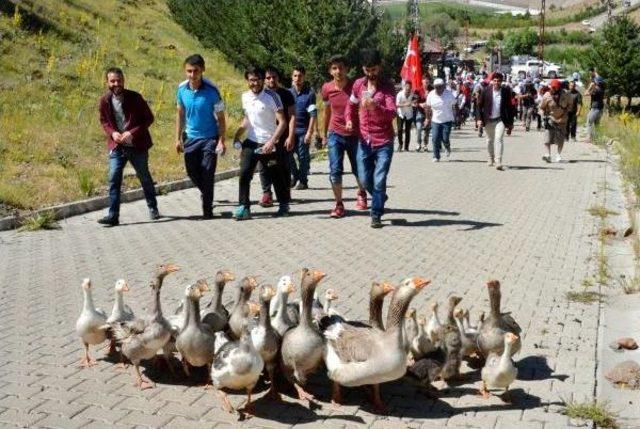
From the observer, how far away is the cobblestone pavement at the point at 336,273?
192 inches

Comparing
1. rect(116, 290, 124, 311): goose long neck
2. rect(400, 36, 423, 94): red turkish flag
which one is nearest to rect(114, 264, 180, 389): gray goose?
rect(116, 290, 124, 311): goose long neck

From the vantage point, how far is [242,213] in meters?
11.2

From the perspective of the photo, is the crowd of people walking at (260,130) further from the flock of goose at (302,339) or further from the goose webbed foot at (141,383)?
the goose webbed foot at (141,383)

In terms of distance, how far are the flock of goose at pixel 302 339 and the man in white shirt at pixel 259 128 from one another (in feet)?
17.7

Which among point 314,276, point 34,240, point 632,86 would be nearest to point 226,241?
point 34,240

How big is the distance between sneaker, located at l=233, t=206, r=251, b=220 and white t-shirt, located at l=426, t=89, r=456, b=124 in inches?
318

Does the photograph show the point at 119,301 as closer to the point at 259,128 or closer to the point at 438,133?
the point at 259,128

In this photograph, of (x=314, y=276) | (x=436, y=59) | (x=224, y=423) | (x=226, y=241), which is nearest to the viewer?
(x=224, y=423)

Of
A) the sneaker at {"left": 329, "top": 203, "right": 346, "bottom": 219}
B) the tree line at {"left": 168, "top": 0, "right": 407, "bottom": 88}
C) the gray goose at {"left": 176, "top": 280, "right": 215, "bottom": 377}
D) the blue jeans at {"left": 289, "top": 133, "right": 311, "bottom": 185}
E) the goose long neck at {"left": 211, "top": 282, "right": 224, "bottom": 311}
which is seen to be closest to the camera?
the gray goose at {"left": 176, "top": 280, "right": 215, "bottom": 377}

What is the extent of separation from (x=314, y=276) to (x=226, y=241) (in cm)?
496

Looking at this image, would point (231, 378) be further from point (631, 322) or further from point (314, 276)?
point (631, 322)

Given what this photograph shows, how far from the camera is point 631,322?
21.2ft

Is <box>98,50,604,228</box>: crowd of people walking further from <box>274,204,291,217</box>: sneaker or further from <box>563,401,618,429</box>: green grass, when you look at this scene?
<box>563,401,618,429</box>: green grass

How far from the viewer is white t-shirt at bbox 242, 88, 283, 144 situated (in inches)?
428
